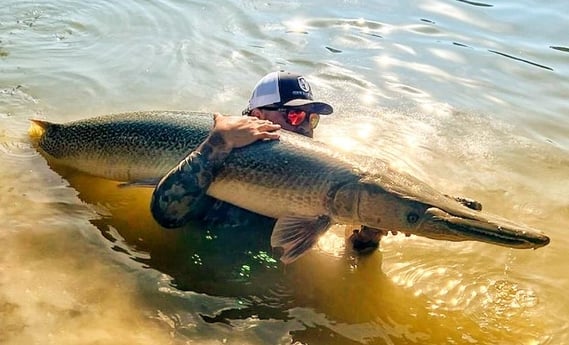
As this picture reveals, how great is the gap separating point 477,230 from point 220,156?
54.6 inches

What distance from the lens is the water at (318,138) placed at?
10.2 ft

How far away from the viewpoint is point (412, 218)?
3043 millimetres

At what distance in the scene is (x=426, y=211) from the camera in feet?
9.85

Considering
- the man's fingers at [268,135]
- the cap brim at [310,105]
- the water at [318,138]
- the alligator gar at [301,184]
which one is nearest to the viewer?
the alligator gar at [301,184]

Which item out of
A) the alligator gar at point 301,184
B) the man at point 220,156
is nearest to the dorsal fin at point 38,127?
the alligator gar at point 301,184

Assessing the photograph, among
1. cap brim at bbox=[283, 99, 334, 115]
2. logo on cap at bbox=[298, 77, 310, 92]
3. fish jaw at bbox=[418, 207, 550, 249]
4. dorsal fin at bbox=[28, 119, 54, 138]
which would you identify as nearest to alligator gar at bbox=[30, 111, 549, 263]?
fish jaw at bbox=[418, 207, 550, 249]

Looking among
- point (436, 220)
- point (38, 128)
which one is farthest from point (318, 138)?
point (436, 220)

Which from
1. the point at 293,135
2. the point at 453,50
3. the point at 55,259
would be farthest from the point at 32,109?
the point at 453,50

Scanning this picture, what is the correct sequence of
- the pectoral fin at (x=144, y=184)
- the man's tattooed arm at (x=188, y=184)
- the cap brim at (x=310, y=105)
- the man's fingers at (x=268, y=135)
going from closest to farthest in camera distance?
the man's tattooed arm at (x=188, y=184), the man's fingers at (x=268, y=135), the pectoral fin at (x=144, y=184), the cap brim at (x=310, y=105)

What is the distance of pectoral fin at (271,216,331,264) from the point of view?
320cm

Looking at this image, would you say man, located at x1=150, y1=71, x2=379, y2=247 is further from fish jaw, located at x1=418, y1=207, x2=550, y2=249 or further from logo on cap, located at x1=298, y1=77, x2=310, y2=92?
fish jaw, located at x1=418, y1=207, x2=550, y2=249

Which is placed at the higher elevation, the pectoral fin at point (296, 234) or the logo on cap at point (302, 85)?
the logo on cap at point (302, 85)

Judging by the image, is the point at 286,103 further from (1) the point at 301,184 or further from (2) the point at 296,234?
(2) the point at 296,234

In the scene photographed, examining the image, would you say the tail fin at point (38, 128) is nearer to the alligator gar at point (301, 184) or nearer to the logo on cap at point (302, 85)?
the alligator gar at point (301, 184)
